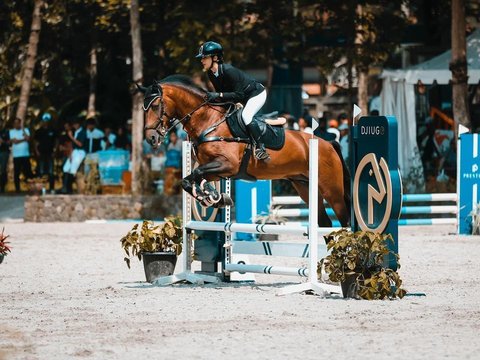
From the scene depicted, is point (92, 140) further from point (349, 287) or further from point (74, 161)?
point (349, 287)

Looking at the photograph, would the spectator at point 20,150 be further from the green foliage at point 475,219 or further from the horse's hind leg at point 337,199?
the horse's hind leg at point 337,199

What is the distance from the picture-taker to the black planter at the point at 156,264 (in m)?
13.9

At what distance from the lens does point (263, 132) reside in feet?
44.7

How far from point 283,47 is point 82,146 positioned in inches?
217

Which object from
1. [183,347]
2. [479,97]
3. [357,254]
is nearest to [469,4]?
[479,97]

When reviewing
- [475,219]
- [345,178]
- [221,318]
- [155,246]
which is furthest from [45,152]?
[221,318]

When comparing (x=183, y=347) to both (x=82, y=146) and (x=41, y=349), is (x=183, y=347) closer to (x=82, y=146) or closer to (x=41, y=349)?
(x=41, y=349)

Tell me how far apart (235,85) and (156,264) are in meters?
2.11

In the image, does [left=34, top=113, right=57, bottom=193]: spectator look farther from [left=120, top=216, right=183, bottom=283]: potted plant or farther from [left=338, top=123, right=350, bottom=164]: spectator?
[left=120, top=216, right=183, bottom=283]: potted plant

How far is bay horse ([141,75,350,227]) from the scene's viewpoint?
13.3m

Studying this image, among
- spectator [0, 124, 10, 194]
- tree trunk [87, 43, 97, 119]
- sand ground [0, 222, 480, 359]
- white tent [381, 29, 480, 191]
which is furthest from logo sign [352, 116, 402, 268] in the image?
tree trunk [87, 43, 97, 119]

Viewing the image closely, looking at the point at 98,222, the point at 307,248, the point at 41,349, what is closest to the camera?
the point at 41,349

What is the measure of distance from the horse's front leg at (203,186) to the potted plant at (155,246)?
0.84 metres

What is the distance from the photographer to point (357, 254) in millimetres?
11727
